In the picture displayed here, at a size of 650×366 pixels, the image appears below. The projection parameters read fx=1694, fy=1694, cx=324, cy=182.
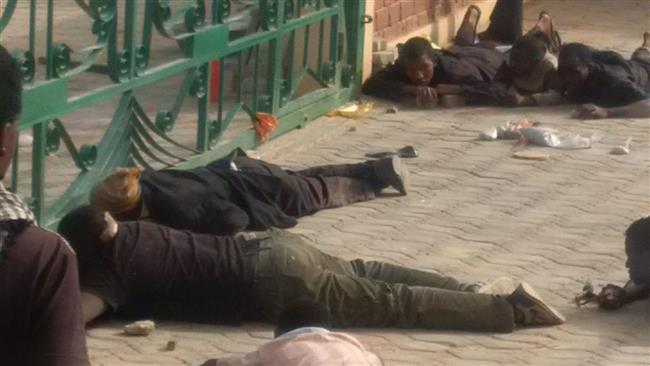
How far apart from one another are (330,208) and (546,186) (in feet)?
4.29

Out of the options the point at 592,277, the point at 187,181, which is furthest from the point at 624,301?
the point at 187,181

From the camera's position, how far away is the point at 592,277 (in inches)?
277

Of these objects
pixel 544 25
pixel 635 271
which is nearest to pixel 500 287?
pixel 635 271

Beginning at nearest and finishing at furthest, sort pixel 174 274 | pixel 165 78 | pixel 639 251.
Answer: pixel 174 274, pixel 639 251, pixel 165 78

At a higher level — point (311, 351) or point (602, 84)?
point (311, 351)

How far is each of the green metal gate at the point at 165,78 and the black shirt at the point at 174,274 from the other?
834mm

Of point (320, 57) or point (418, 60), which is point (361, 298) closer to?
point (320, 57)

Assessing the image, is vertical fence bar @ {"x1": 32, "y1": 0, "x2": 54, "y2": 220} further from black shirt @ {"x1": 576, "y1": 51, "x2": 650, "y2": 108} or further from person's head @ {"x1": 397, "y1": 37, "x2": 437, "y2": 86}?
black shirt @ {"x1": 576, "y1": 51, "x2": 650, "y2": 108}

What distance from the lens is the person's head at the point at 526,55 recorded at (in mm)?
10758

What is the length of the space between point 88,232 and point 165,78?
2761mm

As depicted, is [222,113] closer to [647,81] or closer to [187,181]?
[187,181]

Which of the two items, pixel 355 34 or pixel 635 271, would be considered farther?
pixel 355 34

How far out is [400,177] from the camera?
27.6 feet

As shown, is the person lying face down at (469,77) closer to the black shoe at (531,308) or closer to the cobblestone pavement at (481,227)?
the cobblestone pavement at (481,227)
